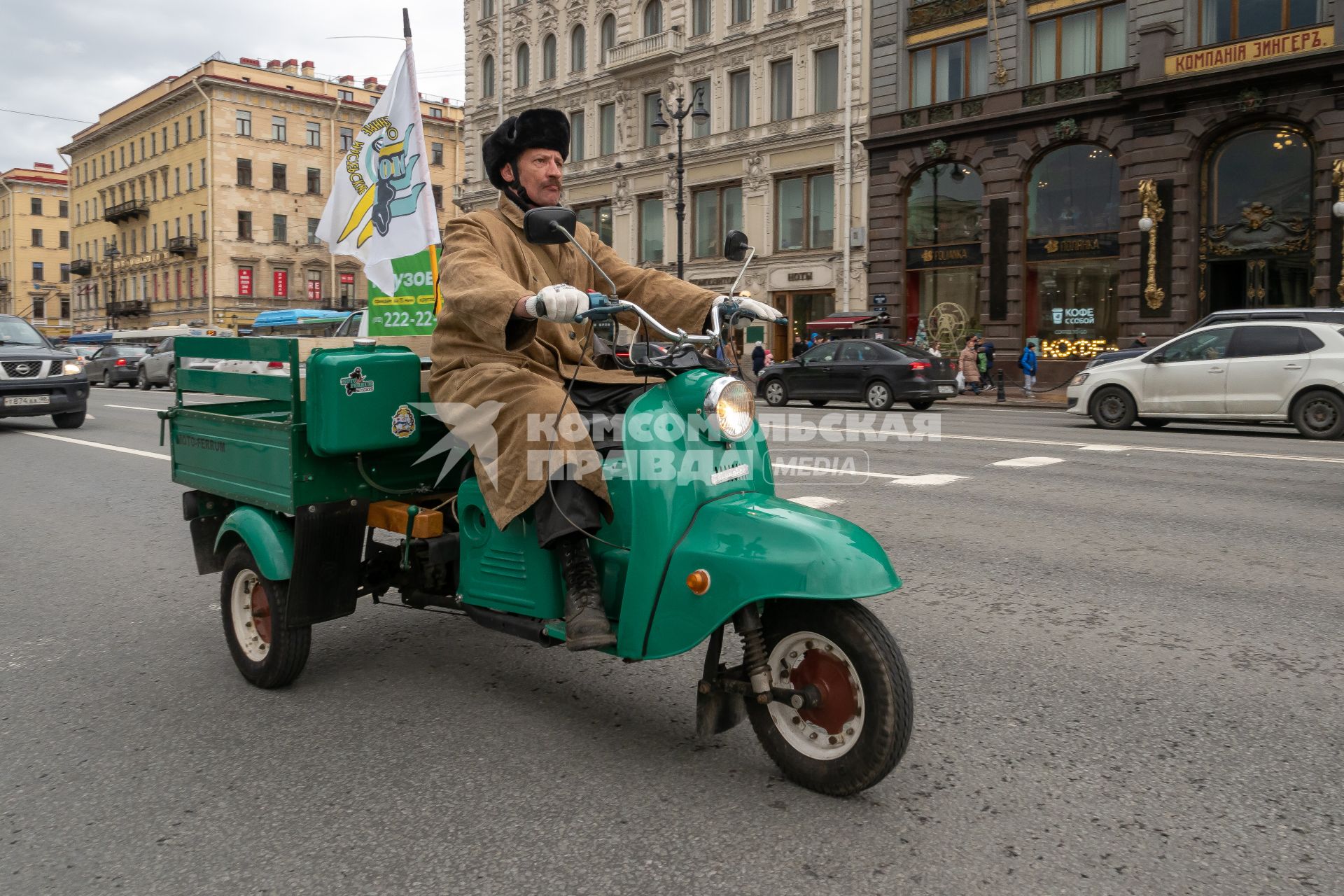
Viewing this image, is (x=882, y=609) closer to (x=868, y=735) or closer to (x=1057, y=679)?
(x=1057, y=679)

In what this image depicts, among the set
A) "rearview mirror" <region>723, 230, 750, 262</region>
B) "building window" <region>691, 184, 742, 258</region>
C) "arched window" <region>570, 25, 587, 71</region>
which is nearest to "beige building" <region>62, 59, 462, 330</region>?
"arched window" <region>570, 25, 587, 71</region>

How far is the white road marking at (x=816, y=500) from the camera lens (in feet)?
26.7

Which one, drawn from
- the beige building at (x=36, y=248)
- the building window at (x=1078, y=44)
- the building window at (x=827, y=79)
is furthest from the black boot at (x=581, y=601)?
the beige building at (x=36, y=248)

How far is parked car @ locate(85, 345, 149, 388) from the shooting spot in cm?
3553

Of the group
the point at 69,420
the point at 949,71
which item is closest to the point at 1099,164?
the point at 949,71

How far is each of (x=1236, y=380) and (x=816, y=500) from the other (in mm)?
9044

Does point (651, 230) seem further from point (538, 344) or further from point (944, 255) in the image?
point (538, 344)

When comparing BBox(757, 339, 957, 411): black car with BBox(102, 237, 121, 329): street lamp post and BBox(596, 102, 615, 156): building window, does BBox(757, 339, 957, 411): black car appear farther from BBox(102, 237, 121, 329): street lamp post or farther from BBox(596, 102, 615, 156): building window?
BBox(102, 237, 121, 329): street lamp post

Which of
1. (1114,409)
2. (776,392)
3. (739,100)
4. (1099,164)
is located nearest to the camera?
(1114,409)

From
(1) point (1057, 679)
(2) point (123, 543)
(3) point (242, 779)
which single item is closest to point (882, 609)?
(1) point (1057, 679)

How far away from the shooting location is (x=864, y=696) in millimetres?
2973

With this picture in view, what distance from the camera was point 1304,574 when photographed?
576 cm

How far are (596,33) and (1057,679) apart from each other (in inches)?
1663

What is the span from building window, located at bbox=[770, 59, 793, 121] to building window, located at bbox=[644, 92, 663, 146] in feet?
18.0
